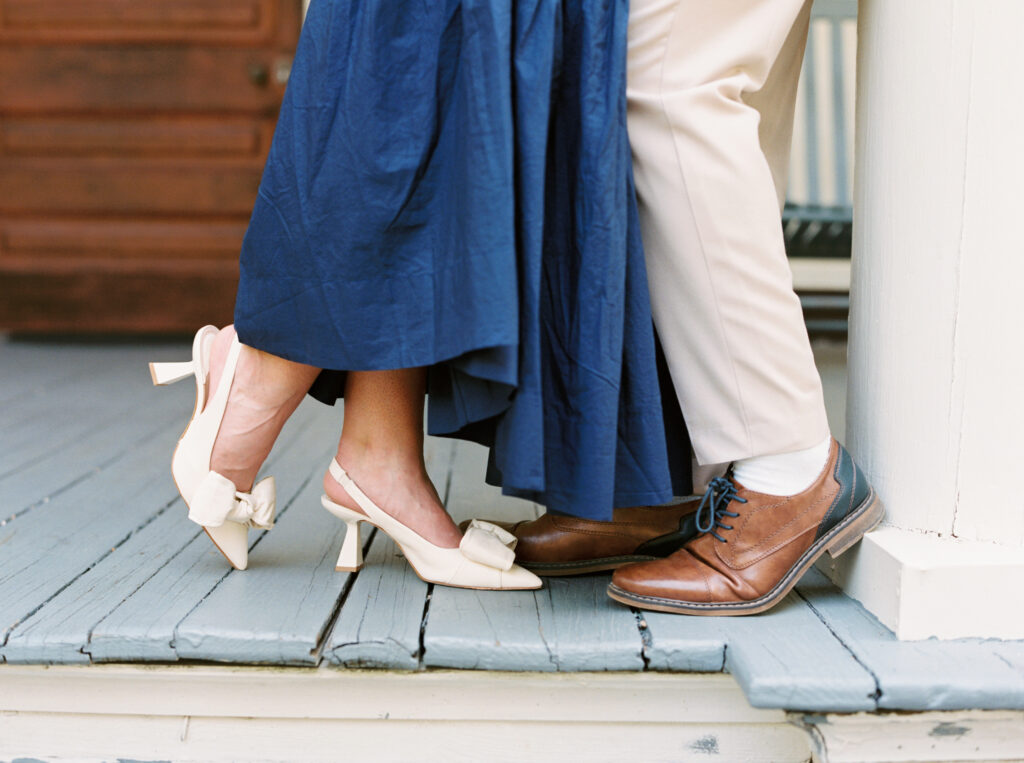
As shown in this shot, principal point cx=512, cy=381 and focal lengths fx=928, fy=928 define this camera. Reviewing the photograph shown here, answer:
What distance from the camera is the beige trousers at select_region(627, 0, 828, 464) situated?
857 millimetres

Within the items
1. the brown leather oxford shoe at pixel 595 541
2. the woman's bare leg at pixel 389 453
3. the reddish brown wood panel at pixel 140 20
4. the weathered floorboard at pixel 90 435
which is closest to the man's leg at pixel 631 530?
the brown leather oxford shoe at pixel 595 541

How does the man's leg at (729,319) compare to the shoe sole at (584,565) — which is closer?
the man's leg at (729,319)

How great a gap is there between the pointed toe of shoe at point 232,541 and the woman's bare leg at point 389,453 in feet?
0.37

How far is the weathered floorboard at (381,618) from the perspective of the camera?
0.83 meters

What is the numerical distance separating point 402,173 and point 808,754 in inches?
26.2

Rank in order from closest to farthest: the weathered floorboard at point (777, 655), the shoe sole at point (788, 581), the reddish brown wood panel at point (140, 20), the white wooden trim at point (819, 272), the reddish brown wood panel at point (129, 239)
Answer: the weathered floorboard at point (777, 655)
the shoe sole at point (788, 581)
the reddish brown wood panel at point (140, 20)
the reddish brown wood panel at point (129, 239)
the white wooden trim at point (819, 272)

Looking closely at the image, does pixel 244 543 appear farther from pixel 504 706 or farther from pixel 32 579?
pixel 504 706

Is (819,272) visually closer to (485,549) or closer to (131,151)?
(131,151)

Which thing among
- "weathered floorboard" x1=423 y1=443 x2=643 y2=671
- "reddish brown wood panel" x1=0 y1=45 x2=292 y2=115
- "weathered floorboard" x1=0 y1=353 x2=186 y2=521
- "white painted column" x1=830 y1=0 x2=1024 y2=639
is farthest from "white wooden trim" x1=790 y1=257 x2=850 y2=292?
"weathered floorboard" x1=423 y1=443 x2=643 y2=671

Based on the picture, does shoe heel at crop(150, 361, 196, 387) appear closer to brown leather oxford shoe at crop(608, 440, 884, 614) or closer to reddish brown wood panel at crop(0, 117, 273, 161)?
brown leather oxford shoe at crop(608, 440, 884, 614)

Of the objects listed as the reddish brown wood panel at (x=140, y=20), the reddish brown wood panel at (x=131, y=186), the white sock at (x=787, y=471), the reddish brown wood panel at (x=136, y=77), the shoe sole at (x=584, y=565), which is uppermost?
the reddish brown wood panel at (x=140, y=20)

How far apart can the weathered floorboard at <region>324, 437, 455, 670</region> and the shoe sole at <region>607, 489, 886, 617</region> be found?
20cm

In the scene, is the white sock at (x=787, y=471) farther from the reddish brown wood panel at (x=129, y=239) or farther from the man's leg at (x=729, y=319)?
the reddish brown wood panel at (x=129, y=239)

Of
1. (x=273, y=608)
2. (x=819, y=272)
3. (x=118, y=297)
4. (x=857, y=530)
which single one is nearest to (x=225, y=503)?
(x=273, y=608)
